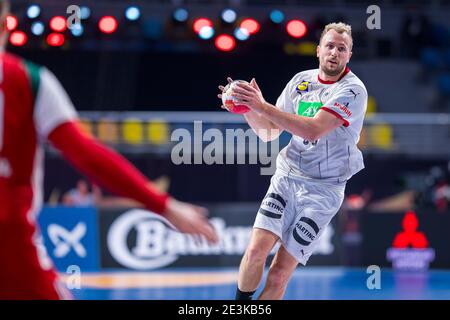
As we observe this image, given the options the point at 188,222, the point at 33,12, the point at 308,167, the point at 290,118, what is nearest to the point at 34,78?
the point at 188,222

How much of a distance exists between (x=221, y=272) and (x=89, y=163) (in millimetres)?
9336

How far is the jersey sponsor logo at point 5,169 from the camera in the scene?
303cm

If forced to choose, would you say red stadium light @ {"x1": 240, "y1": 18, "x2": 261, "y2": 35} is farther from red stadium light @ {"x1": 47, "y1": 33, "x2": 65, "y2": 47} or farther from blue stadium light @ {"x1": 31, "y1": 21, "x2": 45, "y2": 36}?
blue stadium light @ {"x1": 31, "y1": 21, "x2": 45, "y2": 36}

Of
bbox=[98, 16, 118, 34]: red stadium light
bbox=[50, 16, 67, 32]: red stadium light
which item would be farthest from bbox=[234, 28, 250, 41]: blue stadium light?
bbox=[50, 16, 67, 32]: red stadium light

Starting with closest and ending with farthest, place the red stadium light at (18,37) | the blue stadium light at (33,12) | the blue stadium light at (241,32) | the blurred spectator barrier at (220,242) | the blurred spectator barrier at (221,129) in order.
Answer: the blue stadium light at (33,12) < the red stadium light at (18,37) < the blue stadium light at (241,32) < the blurred spectator barrier at (220,242) < the blurred spectator barrier at (221,129)

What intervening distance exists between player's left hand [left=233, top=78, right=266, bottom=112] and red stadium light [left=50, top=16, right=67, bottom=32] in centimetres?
466

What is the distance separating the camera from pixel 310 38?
14.2m

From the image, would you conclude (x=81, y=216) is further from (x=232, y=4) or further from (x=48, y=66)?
(x=232, y=4)

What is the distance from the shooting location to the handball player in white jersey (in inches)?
223

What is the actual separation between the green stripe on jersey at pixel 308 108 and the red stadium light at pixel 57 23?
4.31m

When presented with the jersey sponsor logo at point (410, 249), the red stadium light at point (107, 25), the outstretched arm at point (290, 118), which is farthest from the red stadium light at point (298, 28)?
the outstretched arm at point (290, 118)

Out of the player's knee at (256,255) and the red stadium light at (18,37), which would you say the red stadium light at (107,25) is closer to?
the red stadium light at (18,37)

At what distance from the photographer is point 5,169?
304 cm
